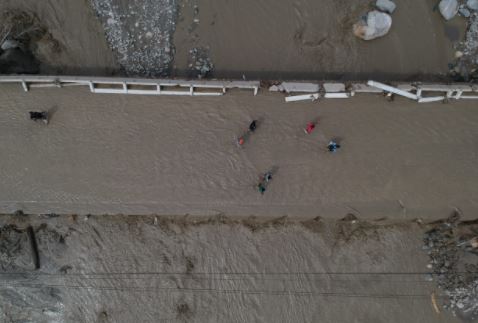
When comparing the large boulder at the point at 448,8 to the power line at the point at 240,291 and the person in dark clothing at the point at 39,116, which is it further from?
the person in dark clothing at the point at 39,116

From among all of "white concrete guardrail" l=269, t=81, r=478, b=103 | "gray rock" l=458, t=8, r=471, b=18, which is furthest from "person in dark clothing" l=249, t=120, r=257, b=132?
"gray rock" l=458, t=8, r=471, b=18

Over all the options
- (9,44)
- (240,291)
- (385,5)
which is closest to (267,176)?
(240,291)

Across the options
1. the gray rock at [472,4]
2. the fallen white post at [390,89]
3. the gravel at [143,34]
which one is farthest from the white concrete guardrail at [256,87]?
the gray rock at [472,4]

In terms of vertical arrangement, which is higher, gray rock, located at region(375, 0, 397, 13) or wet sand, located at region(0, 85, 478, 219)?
gray rock, located at region(375, 0, 397, 13)

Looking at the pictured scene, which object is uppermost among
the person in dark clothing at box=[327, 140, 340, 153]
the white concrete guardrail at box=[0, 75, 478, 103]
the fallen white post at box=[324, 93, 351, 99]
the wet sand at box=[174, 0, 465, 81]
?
the wet sand at box=[174, 0, 465, 81]

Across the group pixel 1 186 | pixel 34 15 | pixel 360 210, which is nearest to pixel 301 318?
pixel 360 210

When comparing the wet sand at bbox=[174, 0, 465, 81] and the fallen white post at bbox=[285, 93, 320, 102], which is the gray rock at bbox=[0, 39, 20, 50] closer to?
the wet sand at bbox=[174, 0, 465, 81]
